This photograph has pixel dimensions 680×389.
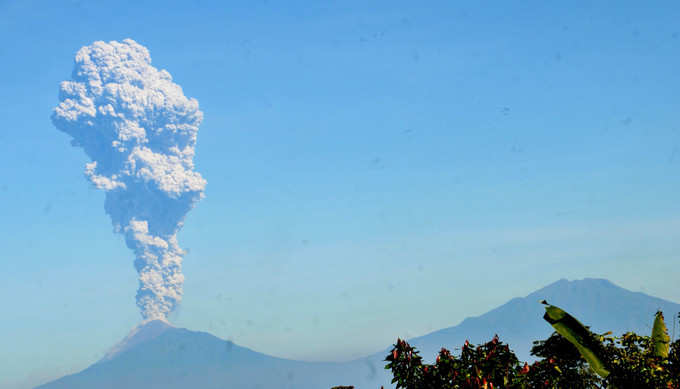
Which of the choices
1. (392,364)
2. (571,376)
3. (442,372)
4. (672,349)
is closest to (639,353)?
(672,349)

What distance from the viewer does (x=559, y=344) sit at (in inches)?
639

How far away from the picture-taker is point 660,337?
1627 cm

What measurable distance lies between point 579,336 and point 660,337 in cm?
257

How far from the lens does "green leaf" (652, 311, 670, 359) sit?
16.1m

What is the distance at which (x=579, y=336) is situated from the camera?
15.0 metres

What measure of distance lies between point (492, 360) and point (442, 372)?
117 cm

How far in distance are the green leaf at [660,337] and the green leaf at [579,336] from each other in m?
1.84

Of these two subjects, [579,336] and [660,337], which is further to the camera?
[660,337]

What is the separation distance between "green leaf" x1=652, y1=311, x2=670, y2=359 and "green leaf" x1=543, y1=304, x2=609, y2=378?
6.02 feet

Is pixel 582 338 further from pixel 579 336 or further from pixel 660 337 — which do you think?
pixel 660 337

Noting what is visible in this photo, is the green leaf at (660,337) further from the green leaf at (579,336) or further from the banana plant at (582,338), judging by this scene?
the green leaf at (579,336)

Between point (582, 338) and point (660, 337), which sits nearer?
point (582, 338)

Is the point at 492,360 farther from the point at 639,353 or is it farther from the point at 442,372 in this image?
the point at 639,353

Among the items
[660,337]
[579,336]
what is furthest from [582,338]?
[660,337]
